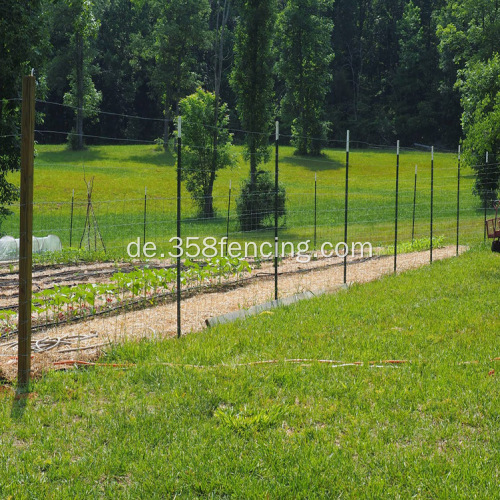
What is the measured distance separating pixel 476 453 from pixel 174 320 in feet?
15.9

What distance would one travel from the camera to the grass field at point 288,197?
824 inches

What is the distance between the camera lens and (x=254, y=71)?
2472 centimetres

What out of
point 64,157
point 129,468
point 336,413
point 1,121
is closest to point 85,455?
point 129,468

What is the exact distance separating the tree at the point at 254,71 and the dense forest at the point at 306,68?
42 centimetres

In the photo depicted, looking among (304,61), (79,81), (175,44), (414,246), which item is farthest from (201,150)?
(304,61)

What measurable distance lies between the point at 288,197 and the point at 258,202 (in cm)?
282

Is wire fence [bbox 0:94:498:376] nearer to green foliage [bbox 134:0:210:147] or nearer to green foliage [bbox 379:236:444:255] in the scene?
green foliage [bbox 379:236:444:255]

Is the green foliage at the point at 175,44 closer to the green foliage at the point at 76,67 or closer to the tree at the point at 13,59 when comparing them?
the green foliage at the point at 76,67

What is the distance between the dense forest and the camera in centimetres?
4266

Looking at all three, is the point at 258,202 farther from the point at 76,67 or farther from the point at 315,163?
the point at 76,67

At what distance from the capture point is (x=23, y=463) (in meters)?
4.25

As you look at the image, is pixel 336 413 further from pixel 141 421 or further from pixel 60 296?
pixel 60 296

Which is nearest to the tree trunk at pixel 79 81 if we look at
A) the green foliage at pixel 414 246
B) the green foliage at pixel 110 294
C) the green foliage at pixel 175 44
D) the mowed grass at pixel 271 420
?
the green foliage at pixel 175 44

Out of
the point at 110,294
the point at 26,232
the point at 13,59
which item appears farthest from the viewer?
the point at 13,59
